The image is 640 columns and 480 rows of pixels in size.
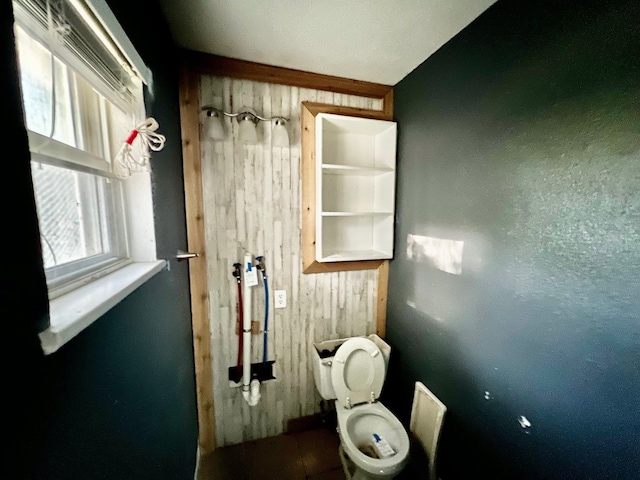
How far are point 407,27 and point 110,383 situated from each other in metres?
1.88

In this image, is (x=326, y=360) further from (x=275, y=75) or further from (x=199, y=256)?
(x=275, y=75)

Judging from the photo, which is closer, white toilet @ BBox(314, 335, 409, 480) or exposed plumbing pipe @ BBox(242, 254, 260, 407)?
white toilet @ BBox(314, 335, 409, 480)

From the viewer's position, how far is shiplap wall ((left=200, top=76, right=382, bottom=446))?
162cm

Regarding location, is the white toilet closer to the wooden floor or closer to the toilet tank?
the toilet tank

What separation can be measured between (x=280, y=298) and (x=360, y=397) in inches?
33.8

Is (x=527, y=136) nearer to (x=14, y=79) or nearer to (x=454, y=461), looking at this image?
(x=14, y=79)

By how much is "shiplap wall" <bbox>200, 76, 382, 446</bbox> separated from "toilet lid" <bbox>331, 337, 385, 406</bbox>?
0.97ft

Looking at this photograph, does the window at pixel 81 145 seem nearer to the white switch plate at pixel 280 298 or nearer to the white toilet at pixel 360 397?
the white switch plate at pixel 280 298

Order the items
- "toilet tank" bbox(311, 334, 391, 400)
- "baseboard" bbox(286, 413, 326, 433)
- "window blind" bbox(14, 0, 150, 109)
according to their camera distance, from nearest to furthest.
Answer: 1. "window blind" bbox(14, 0, 150, 109)
2. "toilet tank" bbox(311, 334, 391, 400)
3. "baseboard" bbox(286, 413, 326, 433)

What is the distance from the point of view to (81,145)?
2.33ft

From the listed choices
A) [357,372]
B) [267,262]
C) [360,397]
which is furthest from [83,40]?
[360,397]

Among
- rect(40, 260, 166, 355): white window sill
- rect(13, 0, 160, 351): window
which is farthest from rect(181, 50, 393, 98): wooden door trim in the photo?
rect(40, 260, 166, 355): white window sill

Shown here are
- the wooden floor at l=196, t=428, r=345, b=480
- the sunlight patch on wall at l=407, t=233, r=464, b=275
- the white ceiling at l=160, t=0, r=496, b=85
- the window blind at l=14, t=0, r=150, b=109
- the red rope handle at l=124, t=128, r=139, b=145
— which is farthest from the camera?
the wooden floor at l=196, t=428, r=345, b=480

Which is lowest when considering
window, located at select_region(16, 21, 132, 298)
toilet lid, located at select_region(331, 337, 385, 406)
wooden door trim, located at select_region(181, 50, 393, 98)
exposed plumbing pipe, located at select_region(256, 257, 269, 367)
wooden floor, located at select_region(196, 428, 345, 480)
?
wooden floor, located at select_region(196, 428, 345, 480)
